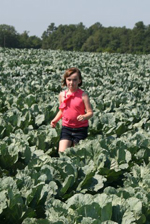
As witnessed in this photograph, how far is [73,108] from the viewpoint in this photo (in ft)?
15.5

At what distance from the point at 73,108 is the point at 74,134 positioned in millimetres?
364

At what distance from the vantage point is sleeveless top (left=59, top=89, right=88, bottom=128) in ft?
15.5

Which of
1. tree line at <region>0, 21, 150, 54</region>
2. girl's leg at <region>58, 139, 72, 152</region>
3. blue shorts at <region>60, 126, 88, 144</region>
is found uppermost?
tree line at <region>0, 21, 150, 54</region>

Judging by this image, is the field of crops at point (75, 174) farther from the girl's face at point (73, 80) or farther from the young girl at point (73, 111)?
the girl's face at point (73, 80)

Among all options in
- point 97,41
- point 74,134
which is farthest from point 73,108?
point 97,41

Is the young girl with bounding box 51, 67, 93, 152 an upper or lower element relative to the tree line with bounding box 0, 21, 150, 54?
lower

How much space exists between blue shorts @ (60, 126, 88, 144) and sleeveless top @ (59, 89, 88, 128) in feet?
0.18

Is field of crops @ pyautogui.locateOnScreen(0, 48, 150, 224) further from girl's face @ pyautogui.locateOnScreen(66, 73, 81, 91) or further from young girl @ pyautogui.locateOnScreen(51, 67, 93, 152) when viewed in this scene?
girl's face @ pyautogui.locateOnScreen(66, 73, 81, 91)

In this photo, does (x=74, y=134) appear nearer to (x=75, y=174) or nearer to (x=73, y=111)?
(x=73, y=111)

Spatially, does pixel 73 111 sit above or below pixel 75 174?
above

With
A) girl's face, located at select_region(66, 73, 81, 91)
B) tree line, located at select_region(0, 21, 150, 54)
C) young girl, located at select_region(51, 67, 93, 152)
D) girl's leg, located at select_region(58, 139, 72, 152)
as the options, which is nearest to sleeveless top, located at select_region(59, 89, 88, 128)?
young girl, located at select_region(51, 67, 93, 152)

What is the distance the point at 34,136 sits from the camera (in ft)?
14.9

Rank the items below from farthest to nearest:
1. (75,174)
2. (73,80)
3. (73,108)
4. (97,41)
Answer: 1. (97,41)
2. (73,108)
3. (73,80)
4. (75,174)

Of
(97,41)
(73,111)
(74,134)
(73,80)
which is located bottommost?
(74,134)
